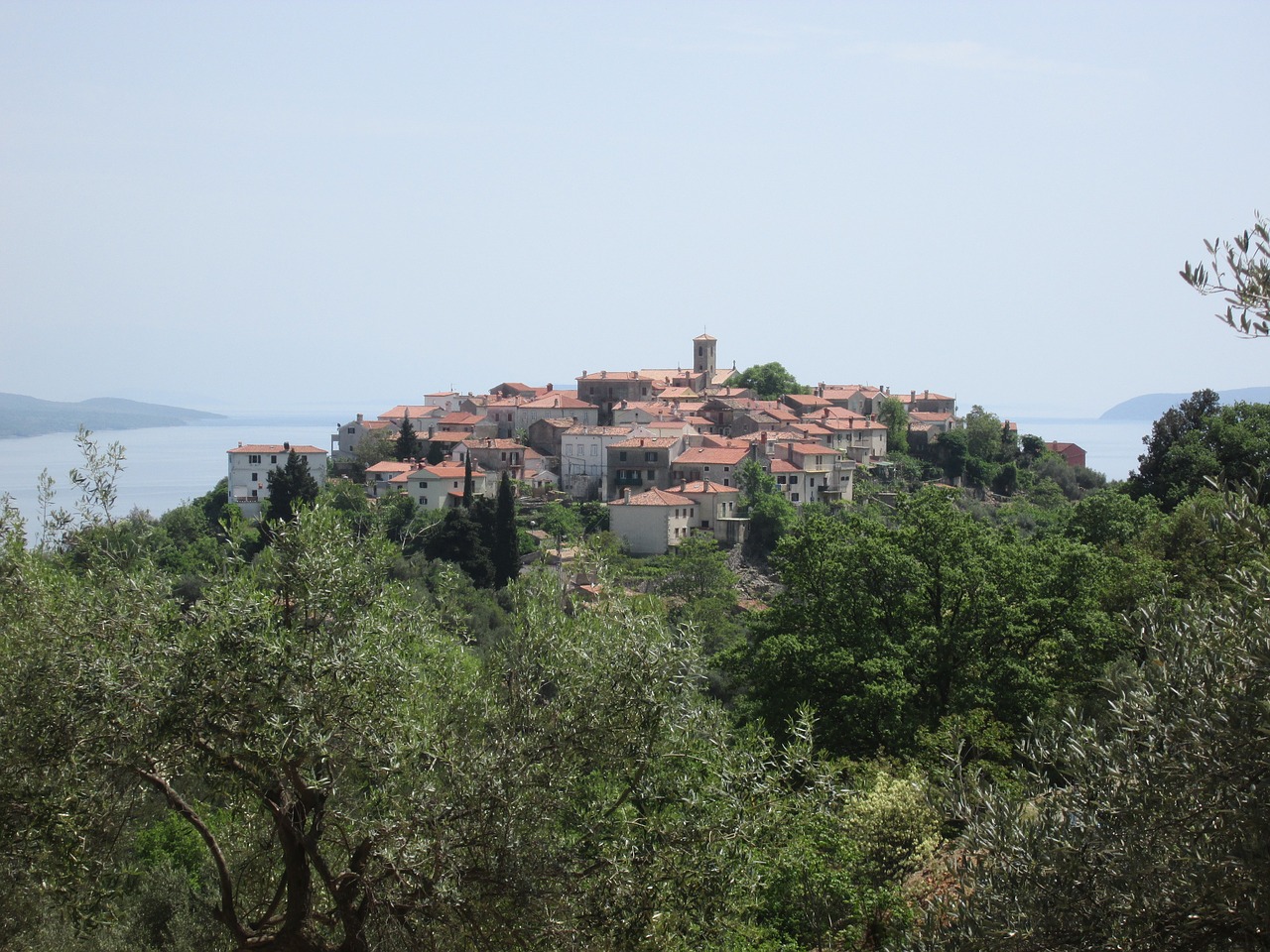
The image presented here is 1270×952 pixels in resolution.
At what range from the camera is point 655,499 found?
59438mm

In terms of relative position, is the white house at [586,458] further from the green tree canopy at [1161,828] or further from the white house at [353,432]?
the green tree canopy at [1161,828]

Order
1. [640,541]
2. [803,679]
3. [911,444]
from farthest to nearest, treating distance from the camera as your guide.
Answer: [911,444], [640,541], [803,679]

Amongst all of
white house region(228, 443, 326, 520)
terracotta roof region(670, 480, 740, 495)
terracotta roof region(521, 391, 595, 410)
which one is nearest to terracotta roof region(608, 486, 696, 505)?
terracotta roof region(670, 480, 740, 495)

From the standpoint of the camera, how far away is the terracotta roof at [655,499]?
2328 inches

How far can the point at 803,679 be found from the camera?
18.8 m

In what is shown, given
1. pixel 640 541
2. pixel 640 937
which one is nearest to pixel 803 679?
pixel 640 937

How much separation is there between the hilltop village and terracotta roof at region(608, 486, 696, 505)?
80 mm

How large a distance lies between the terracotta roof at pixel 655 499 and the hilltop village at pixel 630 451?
0.26 ft

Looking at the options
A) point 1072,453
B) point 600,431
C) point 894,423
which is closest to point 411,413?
point 600,431

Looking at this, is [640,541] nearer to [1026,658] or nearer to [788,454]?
[788,454]

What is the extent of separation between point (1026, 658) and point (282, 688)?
47.8ft

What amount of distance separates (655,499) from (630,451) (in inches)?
243

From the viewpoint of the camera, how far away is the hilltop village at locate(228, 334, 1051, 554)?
60.9 m

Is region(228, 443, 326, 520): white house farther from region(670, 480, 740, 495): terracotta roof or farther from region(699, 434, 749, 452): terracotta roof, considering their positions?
region(699, 434, 749, 452): terracotta roof
